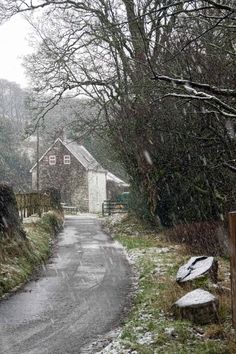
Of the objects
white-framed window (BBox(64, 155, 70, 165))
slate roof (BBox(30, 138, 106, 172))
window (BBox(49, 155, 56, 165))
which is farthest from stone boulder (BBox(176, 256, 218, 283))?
window (BBox(49, 155, 56, 165))

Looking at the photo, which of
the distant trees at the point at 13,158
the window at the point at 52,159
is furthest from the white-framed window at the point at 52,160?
the distant trees at the point at 13,158

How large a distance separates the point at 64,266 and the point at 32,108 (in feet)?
37.8

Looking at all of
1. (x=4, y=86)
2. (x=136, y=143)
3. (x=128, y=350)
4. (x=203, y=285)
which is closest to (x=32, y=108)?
(x=136, y=143)

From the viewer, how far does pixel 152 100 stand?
57.6 feet

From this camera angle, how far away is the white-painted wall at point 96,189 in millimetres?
50469

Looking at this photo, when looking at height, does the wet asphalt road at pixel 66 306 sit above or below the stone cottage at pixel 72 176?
below

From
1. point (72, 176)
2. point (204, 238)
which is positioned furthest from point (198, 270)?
point (72, 176)

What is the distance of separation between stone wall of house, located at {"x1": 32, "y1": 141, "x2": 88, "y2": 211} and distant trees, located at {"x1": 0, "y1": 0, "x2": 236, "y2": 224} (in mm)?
24674

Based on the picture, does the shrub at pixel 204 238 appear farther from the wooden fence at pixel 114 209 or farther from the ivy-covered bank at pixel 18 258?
the wooden fence at pixel 114 209

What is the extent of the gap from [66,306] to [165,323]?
2.56m

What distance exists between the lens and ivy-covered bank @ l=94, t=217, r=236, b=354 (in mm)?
6462

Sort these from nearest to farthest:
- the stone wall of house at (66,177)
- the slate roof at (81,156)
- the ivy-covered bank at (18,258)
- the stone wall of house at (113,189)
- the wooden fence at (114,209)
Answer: the ivy-covered bank at (18,258) → the wooden fence at (114,209) → the stone wall of house at (66,177) → the slate roof at (81,156) → the stone wall of house at (113,189)

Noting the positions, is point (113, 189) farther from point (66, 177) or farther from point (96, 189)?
point (66, 177)

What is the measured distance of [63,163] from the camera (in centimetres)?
5153
